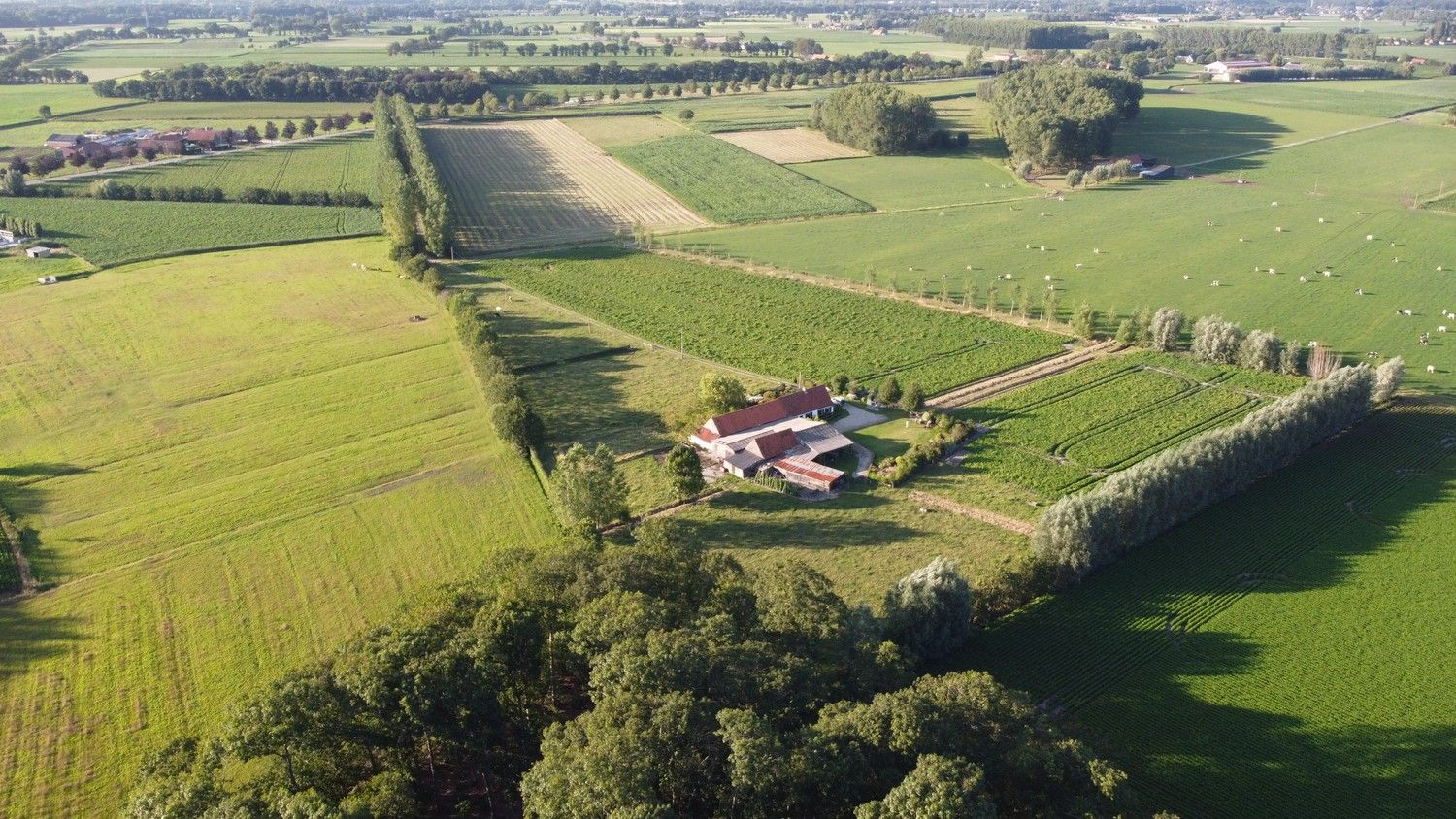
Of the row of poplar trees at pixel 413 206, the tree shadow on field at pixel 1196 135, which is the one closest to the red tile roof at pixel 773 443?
the row of poplar trees at pixel 413 206

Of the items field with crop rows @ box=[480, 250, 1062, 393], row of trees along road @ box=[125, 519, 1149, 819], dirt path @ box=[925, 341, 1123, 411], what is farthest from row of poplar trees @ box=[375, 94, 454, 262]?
row of trees along road @ box=[125, 519, 1149, 819]

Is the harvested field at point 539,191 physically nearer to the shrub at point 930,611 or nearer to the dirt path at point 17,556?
the dirt path at point 17,556

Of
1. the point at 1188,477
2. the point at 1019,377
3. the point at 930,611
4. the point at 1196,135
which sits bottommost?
the point at 930,611

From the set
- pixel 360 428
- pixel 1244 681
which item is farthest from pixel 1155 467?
pixel 360 428

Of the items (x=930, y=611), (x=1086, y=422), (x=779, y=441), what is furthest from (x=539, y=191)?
(x=930, y=611)

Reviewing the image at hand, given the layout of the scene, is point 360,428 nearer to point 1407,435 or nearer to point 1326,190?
point 1407,435

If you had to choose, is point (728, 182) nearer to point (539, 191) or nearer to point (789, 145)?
point (539, 191)
